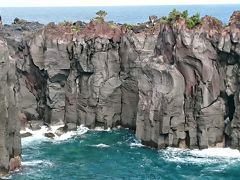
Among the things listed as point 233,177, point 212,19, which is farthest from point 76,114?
point 233,177

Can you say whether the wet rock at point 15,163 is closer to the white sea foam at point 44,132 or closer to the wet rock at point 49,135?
the white sea foam at point 44,132

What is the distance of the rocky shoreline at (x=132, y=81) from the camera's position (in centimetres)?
8219

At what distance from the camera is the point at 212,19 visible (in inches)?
3393

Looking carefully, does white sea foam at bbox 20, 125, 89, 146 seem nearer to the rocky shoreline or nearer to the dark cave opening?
the rocky shoreline

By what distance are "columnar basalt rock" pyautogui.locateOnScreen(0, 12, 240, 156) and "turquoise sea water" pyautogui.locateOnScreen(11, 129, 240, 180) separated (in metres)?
3.79

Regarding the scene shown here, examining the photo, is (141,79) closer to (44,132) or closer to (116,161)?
(116,161)

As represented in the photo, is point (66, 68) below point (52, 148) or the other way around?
the other way around

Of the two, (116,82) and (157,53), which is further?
(116,82)

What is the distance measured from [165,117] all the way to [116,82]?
691 inches

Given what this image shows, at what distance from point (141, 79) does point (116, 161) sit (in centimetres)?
1773

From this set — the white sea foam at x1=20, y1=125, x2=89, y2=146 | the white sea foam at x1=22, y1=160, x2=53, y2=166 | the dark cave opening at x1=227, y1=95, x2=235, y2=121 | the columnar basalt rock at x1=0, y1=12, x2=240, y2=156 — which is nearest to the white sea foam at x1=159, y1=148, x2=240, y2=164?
the columnar basalt rock at x1=0, y1=12, x2=240, y2=156

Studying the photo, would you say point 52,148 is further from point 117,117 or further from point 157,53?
point 157,53

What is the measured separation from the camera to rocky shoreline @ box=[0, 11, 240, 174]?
82188mm

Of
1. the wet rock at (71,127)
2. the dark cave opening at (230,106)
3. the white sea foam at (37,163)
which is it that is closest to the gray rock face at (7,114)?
the white sea foam at (37,163)
